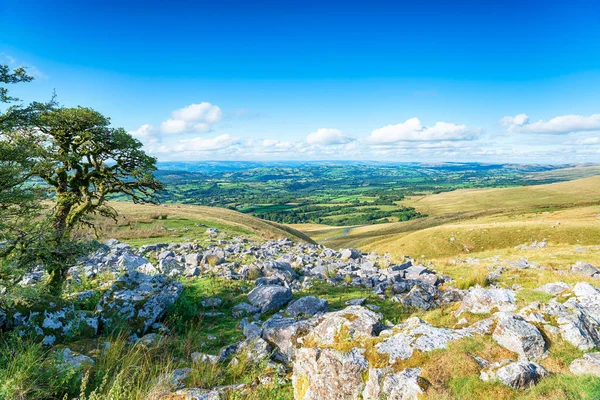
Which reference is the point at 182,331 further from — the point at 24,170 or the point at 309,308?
the point at 24,170

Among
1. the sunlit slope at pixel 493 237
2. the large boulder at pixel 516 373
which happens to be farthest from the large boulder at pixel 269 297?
the sunlit slope at pixel 493 237

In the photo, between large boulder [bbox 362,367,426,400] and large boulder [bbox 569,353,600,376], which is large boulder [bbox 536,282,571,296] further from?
large boulder [bbox 362,367,426,400]

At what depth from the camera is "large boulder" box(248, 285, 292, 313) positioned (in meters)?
12.5

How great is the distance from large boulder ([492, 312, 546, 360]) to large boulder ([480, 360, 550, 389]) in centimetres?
74

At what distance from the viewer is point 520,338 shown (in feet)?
22.2

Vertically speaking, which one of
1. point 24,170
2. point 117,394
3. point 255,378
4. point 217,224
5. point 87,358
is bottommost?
point 217,224

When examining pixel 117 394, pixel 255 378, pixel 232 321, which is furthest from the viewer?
pixel 232 321

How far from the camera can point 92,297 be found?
1080cm

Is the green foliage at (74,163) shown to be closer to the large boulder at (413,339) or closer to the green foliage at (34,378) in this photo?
the green foliage at (34,378)

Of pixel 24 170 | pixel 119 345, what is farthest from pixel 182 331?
pixel 24 170

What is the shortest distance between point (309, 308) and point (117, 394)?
24.9 ft

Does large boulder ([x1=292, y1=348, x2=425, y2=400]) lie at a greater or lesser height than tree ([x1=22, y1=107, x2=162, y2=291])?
lesser

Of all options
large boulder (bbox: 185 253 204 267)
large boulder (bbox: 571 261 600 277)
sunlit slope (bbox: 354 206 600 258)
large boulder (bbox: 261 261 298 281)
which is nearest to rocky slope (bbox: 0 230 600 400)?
large boulder (bbox: 261 261 298 281)

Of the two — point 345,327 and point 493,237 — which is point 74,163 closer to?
point 345,327
